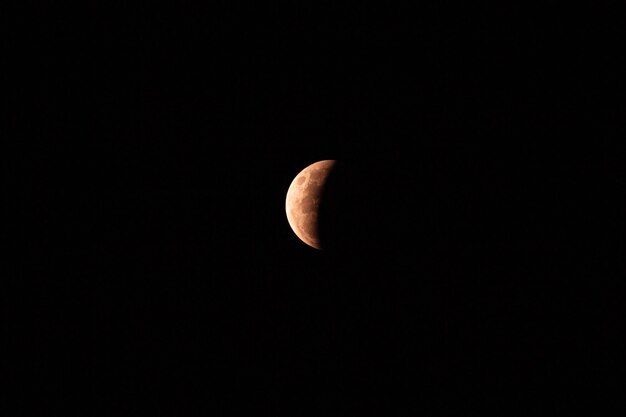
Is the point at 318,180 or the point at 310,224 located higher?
the point at 318,180

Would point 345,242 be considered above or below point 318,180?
below

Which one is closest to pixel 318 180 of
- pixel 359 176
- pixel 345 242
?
pixel 359 176

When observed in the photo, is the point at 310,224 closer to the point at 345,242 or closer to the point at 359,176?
the point at 345,242

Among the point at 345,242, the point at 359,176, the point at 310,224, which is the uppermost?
the point at 359,176

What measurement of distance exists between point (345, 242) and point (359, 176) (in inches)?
26.6

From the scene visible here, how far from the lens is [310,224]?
11.0 feet

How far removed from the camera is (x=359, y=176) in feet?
11.1

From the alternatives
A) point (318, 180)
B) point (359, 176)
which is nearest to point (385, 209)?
point (359, 176)

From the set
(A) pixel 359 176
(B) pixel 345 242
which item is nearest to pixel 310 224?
(B) pixel 345 242

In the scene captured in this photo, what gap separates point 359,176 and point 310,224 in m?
0.68

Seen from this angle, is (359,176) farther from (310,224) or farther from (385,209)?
(310,224)

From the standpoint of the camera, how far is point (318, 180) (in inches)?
132

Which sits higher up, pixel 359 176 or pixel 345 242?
pixel 359 176

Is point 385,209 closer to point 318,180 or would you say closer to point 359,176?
point 359,176
